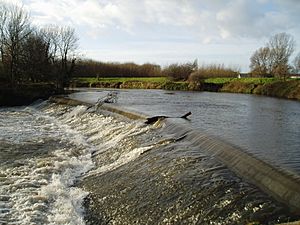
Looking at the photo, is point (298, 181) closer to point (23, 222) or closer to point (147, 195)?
point (147, 195)

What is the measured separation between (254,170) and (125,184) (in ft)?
11.2

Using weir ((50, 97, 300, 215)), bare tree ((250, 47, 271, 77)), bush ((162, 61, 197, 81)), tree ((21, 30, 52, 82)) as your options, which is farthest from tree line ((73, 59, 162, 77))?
weir ((50, 97, 300, 215))

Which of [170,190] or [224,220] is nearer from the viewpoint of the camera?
[224,220]

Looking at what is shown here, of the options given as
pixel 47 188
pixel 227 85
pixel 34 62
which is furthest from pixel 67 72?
pixel 47 188

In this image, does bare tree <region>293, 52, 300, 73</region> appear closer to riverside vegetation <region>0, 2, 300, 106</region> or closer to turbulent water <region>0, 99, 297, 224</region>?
riverside vegetation <region>0, 2, 300, 106</region>

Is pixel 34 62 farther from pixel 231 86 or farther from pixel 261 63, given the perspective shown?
pixel 261 63

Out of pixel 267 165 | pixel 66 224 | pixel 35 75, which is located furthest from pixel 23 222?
pixel 35 75

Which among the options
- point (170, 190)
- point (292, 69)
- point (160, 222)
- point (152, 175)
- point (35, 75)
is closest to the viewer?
point (160, 222)

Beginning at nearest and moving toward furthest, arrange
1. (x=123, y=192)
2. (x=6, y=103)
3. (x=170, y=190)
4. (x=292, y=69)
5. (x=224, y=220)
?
(x=224, y=220) < (x=170, y=190) < (x=123, y=192) < (x=6, y=103) < (x=292, y=69)

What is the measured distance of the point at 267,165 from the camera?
918cm

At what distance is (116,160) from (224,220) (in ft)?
19.8

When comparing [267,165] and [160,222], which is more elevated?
[267,165]

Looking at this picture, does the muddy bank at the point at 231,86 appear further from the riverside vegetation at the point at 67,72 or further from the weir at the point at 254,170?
the weir at the point at 254,170

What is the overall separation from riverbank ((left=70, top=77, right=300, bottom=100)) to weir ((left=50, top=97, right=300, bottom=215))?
1114 inches
